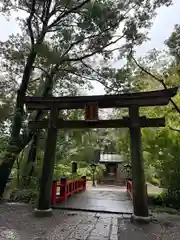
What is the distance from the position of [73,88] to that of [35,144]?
3.62 m

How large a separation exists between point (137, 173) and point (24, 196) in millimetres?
5019

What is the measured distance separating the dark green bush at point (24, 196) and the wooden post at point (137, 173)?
4.41 meters

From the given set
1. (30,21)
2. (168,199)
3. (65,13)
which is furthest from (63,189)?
(65,13)

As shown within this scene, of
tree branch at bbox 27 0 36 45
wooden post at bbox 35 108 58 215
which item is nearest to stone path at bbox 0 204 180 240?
wooden post at bbox 35 108 58 215

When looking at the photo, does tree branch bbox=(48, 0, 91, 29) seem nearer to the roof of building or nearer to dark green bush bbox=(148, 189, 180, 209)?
dark green bush bbox=(148, 189, 180, 209)

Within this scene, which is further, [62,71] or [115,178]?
[115,178]

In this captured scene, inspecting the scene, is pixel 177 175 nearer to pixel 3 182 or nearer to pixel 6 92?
pixel 3 182

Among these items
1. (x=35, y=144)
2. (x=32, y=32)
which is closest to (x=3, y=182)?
(x=35, y=144)

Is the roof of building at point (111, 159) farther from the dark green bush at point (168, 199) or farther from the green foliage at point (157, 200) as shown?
the dark green bush at point (168, 199)

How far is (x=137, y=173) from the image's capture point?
659 cm

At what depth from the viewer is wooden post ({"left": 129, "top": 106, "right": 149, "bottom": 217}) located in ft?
20.9

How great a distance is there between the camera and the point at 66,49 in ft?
33.1

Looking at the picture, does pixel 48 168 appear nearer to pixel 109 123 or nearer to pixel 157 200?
pixel 109 123

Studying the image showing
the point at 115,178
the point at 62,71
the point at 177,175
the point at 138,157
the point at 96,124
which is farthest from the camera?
the point at 115,178
